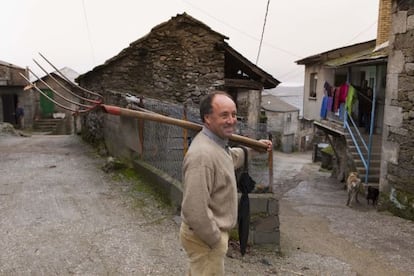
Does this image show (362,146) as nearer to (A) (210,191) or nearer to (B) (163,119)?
(B) (163,119)

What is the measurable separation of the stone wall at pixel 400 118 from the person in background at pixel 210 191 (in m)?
6.48

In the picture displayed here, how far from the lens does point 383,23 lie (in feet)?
49.3

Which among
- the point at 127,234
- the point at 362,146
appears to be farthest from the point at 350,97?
the point at 127,234

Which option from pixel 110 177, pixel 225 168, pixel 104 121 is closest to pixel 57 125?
pixel 104 121

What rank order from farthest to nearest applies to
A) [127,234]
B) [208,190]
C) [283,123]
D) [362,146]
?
[283,123], [362,146], [127,234], [208,190]

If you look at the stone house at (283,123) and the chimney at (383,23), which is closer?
the chimney at (383,23)

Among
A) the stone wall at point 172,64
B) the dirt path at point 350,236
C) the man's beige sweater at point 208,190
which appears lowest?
the dirt path at point 350,236

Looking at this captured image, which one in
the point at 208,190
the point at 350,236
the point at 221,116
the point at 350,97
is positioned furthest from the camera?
the point at 350,97

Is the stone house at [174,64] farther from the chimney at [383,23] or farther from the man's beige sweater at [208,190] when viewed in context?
the man's beige sweater at [208,190]

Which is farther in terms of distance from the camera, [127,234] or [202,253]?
[127,234]

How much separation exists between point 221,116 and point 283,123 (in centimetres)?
3205

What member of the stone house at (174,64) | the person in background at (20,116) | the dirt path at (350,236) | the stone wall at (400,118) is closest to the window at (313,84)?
the stone house at (174,64)

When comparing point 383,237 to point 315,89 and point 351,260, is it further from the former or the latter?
point 315,89

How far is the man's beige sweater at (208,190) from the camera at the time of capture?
2.45m
